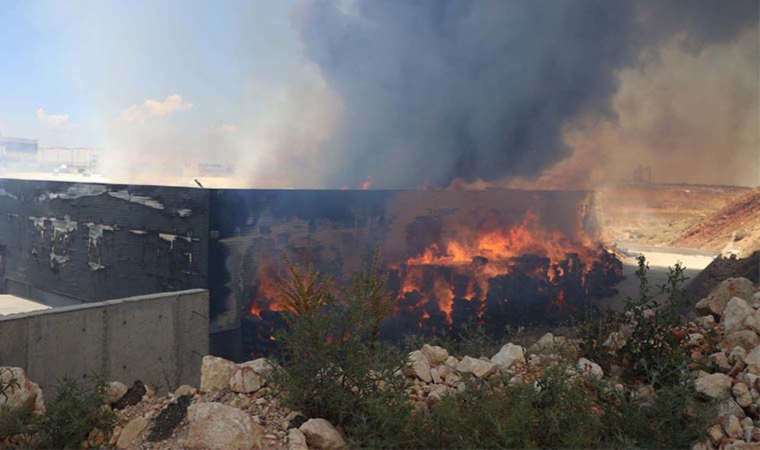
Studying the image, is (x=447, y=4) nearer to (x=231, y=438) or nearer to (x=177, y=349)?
(x=177, y=349)

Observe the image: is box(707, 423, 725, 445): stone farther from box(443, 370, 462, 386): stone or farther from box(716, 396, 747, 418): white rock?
box(443, 370, 462, 386): stone

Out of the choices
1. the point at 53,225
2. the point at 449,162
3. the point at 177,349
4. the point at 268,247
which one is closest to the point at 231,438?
the point at 177,349

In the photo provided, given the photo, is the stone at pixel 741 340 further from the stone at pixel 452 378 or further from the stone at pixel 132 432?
the stone at pixel 132 432

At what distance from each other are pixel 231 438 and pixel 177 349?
313 centimetres

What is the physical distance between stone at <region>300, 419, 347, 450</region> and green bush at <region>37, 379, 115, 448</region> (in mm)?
1500

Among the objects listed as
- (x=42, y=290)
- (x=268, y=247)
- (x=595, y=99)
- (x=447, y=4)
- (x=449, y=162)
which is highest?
(x=447, y=4)

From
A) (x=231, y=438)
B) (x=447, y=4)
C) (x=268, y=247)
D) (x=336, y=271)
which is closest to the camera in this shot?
(x=231, y=438)

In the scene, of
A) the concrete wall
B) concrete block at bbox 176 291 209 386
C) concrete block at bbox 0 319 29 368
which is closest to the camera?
concrete block at bbox 0 319 29 368

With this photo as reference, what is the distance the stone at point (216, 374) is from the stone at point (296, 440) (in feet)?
3.20

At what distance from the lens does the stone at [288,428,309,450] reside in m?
3.58

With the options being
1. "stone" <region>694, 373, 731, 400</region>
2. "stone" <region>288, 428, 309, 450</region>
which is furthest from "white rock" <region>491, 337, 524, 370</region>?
"stone" <region>288, 428, 309, 450</region>

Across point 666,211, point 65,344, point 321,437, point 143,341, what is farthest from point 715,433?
point 666,211

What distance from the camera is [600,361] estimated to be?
5.27 metres

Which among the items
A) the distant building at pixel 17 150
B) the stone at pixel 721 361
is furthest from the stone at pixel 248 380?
the distant building at pixel 17 150
